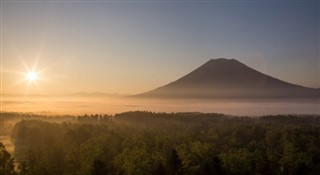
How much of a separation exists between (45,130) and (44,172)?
207ft

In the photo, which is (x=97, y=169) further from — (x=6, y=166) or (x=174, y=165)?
(x=6, y=166)

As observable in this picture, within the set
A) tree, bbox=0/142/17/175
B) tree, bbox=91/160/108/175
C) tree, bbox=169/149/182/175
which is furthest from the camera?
tree, bbox=169/149/182/175

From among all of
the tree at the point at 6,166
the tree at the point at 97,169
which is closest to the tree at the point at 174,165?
the tree at the point at 97,169

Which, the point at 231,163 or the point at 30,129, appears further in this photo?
the point at 30,129

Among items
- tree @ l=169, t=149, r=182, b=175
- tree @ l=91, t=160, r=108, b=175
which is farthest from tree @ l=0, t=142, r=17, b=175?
tree @ l=169, t=149, r=182, b=175

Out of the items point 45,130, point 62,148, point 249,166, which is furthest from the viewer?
point 45,130

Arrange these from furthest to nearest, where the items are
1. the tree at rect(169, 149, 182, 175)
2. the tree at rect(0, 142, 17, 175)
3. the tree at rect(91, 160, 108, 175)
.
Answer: the tree at rect(169, 149, 182, 175), the tree at rect(0, 142, 17, 175), the tree at rect(91, 160, 108, 175)

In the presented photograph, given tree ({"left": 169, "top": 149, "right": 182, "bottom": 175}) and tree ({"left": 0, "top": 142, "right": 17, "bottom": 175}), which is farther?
tree ({"left": 169, "top": 149, "right": 182, "bottom": 175})

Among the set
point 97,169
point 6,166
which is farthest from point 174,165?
point 6,166

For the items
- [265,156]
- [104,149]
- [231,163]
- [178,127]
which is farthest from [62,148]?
[178,127]

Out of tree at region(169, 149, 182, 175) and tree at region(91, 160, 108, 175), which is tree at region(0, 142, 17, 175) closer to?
tree at region(91, 160, 108, 175)

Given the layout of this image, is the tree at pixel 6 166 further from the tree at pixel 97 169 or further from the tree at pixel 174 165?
the tree at pixel 174 165

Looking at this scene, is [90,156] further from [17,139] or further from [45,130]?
[17,139]

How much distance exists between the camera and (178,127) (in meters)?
137
